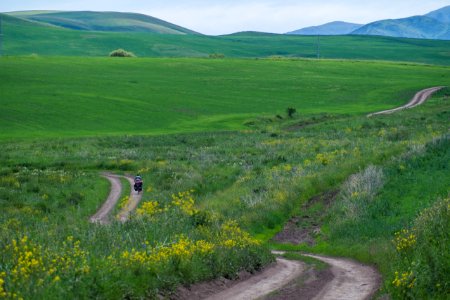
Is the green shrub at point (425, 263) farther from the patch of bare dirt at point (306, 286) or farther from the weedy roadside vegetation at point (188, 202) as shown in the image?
the patch of bare dirt at point (306, 286)

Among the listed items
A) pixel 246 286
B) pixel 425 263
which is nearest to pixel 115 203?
pixel 246 286

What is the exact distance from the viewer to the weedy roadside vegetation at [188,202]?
13367mm

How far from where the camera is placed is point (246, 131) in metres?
76.4

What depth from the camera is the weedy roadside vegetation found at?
13.4m

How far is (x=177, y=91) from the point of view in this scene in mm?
109375

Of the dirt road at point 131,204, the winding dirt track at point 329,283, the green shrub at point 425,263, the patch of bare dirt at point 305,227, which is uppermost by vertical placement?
the green shrub at point 425,263

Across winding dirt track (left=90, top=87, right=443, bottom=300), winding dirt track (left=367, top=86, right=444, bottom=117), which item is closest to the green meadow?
winding dirt track (left=90, top=87, right=443, bottom=300)

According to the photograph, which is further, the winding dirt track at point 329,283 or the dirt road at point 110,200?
the dirt road at point 110,200

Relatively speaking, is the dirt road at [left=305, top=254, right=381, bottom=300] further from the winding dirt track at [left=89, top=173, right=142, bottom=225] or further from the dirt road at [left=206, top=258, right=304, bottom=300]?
the winding dirt track at [left=89, top=173, right=142, bottom=225]

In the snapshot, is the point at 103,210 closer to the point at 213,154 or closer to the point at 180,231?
the point at 180,231

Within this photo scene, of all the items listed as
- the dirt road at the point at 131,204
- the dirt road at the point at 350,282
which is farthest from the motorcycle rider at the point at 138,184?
the dirt road at the point at 350,282

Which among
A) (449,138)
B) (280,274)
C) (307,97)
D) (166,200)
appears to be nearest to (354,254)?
(280,274)

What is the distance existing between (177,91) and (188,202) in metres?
82.0

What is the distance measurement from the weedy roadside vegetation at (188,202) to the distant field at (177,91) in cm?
1294
